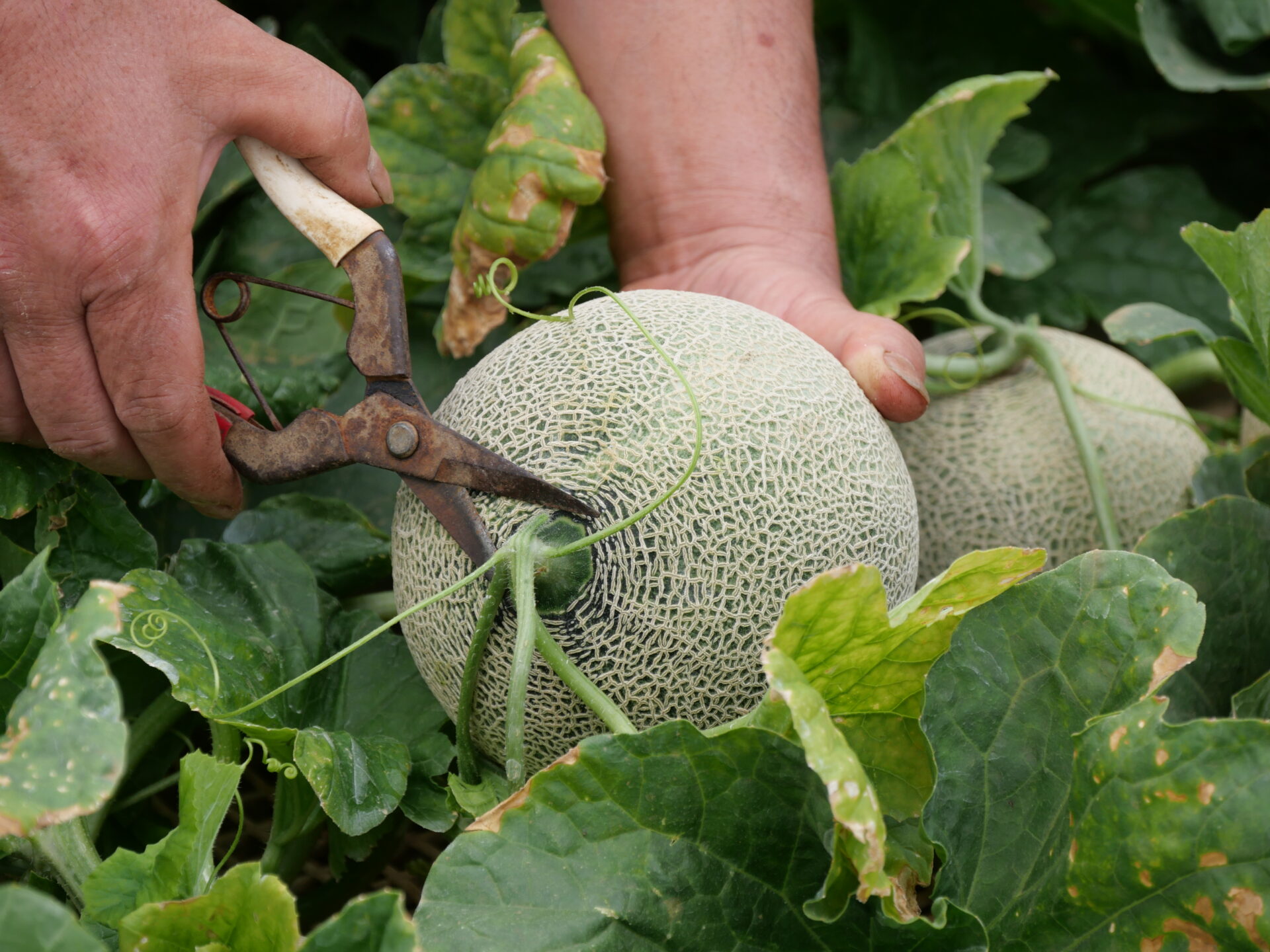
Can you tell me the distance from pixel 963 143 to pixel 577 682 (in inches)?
38.4

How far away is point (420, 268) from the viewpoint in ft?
4.99

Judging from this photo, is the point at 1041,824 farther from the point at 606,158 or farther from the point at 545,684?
the point at 606,158

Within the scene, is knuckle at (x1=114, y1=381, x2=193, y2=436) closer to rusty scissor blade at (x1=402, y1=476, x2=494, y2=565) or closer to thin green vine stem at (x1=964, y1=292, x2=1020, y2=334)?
rusty scissor blade at (x1=402, y1=476, x2=494, y2=565)

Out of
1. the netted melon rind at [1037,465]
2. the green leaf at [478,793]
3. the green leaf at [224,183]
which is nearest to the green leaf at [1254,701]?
the netted melon rind at [1037,465]

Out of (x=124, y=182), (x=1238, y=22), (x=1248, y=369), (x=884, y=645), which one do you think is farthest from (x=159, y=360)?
(x=1238, y=22)

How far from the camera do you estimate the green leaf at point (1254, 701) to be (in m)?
1.03

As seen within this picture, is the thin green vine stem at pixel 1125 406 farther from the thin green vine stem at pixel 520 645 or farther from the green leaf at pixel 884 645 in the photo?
the thin green vine stem at pixel 520 645

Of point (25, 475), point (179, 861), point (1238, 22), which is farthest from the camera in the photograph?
point (1238, 22)

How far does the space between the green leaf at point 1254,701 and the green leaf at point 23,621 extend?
1.04 metres

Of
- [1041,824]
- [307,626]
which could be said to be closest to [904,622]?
[1041,824]

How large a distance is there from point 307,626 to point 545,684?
35 centimetres

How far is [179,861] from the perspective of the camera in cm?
84

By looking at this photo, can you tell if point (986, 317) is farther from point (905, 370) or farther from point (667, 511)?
point (667, 511)

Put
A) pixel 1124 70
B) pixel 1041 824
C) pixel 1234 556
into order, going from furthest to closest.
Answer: pixel 1124 70
pixel 1234 556
pixel 1041 824
